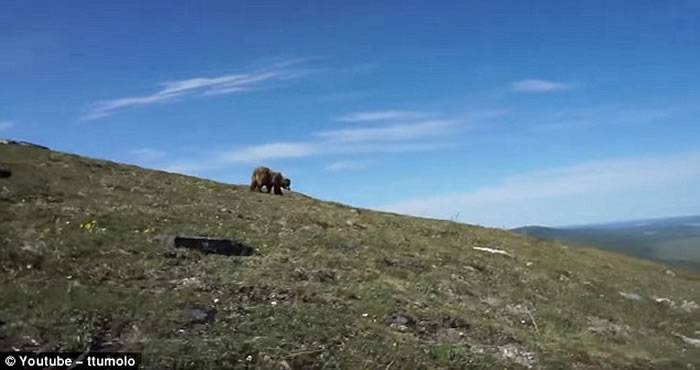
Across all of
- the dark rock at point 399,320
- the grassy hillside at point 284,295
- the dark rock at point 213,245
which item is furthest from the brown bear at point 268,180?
the dark rock at point 399,320

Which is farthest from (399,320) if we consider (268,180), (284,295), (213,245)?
(268,180)

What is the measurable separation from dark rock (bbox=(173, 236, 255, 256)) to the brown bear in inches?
861

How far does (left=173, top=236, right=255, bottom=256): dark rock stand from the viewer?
69.1ft

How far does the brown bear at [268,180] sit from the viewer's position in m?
43.9

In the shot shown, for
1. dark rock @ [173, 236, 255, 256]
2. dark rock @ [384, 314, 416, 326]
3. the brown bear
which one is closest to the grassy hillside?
dark rock @ [384, 314, 416, 326]

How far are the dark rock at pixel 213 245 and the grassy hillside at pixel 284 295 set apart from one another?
17.6 inches

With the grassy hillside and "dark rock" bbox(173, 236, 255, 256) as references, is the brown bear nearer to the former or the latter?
the grassy hillside

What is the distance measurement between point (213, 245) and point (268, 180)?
22639mm

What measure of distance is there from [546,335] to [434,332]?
14.7 feet

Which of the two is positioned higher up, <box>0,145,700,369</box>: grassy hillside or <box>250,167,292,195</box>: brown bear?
<box>250,167,292,195</box>: brown bear

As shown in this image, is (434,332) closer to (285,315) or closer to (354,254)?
(285,315)

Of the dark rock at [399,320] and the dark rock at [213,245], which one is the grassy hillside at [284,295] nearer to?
the dark rock at [399,320]

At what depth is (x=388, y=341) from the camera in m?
15.9

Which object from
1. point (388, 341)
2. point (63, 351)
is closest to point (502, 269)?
point (388, 341)
